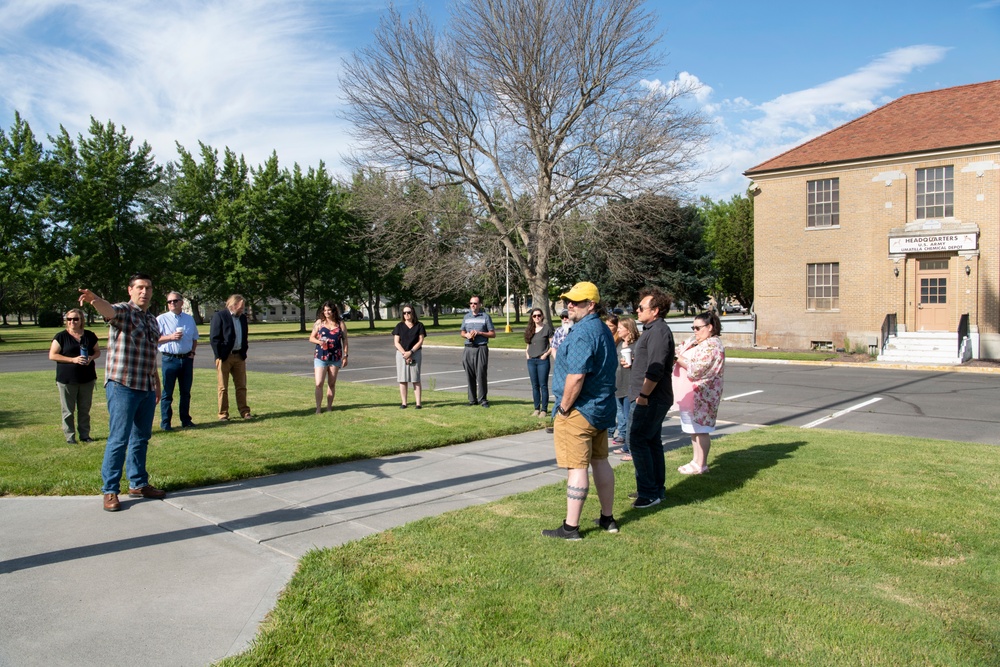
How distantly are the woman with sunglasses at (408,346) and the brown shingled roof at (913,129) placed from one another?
2285cm

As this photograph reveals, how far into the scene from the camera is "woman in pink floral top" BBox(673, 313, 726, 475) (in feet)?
22.2

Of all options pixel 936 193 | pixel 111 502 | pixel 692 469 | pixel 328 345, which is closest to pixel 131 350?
pixel 111 502

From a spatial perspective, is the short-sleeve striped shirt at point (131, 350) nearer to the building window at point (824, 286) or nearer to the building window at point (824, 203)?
the building window at point (824, 286)

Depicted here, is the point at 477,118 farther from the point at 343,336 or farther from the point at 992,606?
the point at 992,606

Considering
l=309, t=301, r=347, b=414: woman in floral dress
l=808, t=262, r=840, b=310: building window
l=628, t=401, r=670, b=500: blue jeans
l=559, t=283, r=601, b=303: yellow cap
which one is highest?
l=808, t=262, r=840, b=310: building window

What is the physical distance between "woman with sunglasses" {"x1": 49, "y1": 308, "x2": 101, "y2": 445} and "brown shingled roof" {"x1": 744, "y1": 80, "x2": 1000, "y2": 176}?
2718cm

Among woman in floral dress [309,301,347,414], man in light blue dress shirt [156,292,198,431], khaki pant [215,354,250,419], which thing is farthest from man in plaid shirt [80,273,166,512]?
woman in floral dress [309,301,347,414]

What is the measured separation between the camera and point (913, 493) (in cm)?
612

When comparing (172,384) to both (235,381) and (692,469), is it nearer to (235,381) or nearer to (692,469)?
(235,381)

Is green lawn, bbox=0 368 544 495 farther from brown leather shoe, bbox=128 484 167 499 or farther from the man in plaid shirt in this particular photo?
the man in plaid shirt

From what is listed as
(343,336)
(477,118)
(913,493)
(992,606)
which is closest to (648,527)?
(992,606)

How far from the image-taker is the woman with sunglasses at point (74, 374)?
27.5ft

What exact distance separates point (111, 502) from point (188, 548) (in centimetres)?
130

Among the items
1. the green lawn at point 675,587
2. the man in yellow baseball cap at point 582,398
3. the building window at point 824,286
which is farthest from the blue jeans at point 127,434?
the building window at point 824,286
